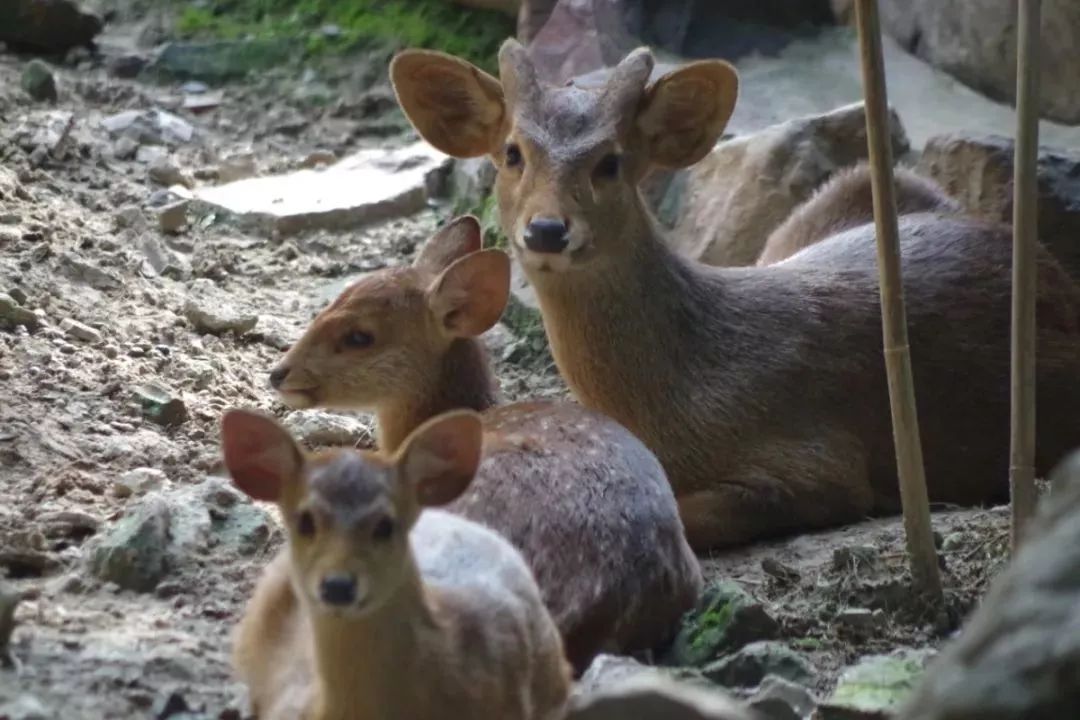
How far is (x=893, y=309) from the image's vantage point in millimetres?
4641

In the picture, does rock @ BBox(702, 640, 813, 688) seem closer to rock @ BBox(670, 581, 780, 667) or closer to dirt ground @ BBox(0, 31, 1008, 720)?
dirt ground @ BBox(0, 31, 1008, 720)

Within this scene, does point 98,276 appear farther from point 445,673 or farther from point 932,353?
point 445,673

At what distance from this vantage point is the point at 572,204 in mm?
5805

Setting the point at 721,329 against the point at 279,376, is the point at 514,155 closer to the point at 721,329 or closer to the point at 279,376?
the point at 721,329

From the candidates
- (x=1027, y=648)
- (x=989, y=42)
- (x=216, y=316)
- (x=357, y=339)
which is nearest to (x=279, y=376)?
(x=357, y=339)

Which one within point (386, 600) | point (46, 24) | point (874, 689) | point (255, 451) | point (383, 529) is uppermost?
point (46, 24)

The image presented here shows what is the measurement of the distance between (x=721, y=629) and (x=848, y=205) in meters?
2.91

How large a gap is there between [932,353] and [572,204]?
1434 millimetres

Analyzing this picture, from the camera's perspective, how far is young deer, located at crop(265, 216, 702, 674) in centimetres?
463

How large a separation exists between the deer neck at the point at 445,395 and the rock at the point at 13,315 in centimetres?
139

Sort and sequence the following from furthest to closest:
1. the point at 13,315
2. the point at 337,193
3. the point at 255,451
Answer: the point at 337,193, the point at 13,315, the point at 255,451

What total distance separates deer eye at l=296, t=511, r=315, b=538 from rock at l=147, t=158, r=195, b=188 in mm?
5116

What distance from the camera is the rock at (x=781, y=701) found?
390 cm

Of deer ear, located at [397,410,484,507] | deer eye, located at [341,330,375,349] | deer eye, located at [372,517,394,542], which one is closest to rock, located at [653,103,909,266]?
deer eye, located at [341,330,375,349]
